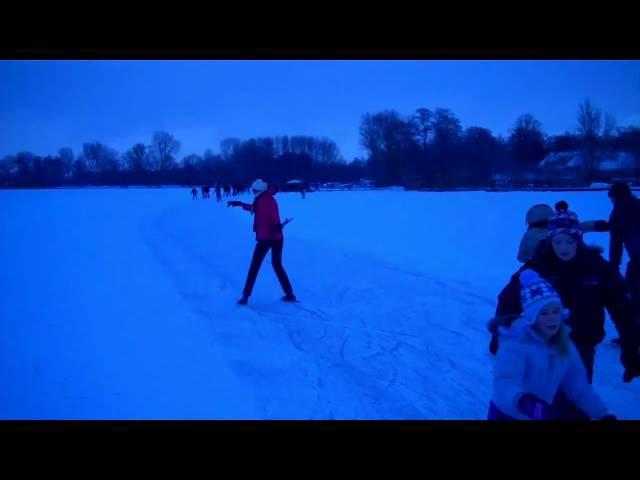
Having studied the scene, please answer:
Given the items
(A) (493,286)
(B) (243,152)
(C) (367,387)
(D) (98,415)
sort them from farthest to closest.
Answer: (B) (243,152), (A) (493,286), (C) (367,387), (D) (98,415)

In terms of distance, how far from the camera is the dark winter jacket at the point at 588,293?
223 centimetres

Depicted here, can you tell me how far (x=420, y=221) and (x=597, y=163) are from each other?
74.8ft

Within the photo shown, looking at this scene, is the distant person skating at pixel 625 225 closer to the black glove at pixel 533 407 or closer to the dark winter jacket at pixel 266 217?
the black glove at pixel 533 407

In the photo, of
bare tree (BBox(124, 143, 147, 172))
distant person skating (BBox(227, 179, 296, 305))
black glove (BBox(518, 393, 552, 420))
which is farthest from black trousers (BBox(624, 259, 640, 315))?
bare tree (BBox(124, 143, 147, 172))

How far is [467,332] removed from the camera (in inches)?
168

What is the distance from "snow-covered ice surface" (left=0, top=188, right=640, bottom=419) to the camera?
2912mm

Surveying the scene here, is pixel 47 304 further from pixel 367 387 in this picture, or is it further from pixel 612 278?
pixel 612 278

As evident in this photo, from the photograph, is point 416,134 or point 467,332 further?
point 416,134

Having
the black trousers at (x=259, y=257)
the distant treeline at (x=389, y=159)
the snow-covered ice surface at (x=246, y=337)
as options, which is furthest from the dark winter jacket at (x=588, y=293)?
the distant treeline at (x=389, y=159)

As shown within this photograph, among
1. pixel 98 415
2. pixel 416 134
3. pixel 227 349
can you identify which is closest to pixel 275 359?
pixel 227 349

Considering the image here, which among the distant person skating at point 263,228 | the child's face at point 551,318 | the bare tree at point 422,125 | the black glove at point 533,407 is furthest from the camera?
the bare tree at point 422,125

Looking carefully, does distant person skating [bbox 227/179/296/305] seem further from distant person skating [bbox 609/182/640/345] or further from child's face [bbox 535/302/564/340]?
child's face [bbox 535/302/564/340]

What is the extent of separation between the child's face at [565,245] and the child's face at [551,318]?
1.62 ft
